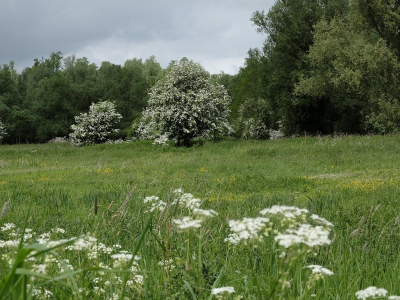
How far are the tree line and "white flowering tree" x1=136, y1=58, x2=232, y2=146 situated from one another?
23.7 feet

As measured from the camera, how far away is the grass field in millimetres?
1826

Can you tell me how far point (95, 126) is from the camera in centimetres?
3478

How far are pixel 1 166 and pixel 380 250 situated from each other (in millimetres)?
19487

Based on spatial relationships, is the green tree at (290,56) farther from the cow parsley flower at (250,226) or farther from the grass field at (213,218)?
the cow parsley flower at (250,226)

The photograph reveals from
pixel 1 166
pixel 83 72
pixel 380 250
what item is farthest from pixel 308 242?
pixel 83 72

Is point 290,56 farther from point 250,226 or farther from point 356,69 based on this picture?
point 250,226

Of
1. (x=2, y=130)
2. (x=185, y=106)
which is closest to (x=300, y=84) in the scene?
(x=185, y=106)

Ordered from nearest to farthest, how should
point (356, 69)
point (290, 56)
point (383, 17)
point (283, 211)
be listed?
point (283, 211) < point (356, 69) < point (383, 17) < point (290, 56)

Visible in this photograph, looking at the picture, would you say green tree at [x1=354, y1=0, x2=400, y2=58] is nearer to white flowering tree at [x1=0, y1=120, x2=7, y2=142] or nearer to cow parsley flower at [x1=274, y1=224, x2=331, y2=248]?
cow parsley flower at [x1=274, y1=224, x2=331, y2=248]

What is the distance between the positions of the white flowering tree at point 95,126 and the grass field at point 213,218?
773 cm

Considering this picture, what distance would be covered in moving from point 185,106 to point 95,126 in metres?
12.6

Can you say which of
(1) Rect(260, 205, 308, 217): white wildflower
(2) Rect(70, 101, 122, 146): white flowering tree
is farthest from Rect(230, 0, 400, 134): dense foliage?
(1) Rect(260, 205, 308, 217): white wildflower

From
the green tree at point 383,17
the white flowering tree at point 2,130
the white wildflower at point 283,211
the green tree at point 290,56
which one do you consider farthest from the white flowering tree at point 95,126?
the white wildflower at point 283,211

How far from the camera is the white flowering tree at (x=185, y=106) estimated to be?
25.5 m
